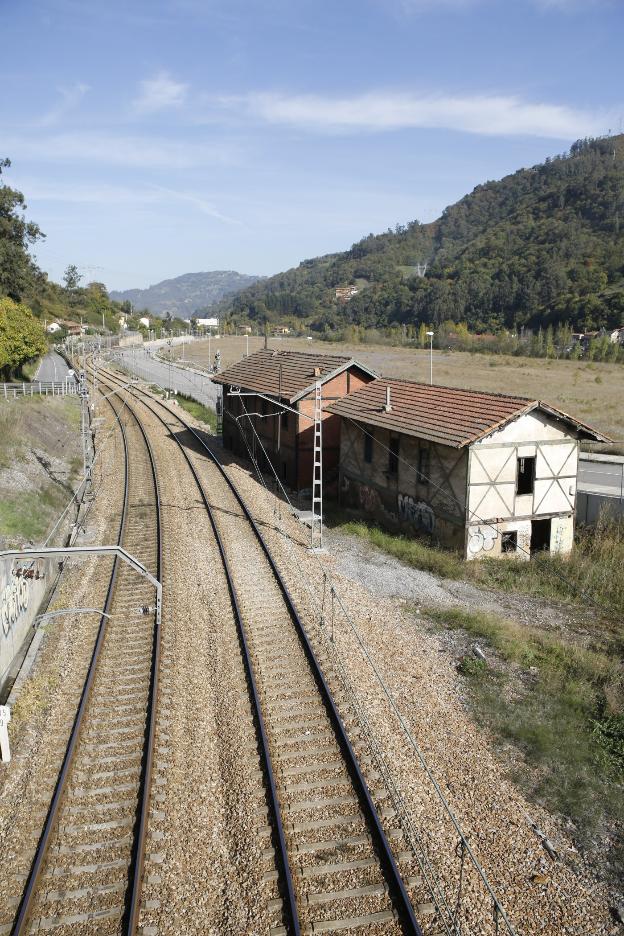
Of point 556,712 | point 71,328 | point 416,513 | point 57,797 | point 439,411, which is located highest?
point 71,328

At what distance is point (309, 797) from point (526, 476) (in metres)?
13.7

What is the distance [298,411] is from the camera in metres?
27.3

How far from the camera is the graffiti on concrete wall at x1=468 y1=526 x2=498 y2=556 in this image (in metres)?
19.4

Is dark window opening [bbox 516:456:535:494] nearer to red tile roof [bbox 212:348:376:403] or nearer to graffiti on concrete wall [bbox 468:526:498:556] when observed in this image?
graffiti on concrete wall [bbox 468:526:498:556]

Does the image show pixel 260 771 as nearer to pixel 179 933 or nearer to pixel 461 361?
pixel 179 933

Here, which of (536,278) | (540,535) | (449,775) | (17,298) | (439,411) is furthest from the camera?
(536,278)

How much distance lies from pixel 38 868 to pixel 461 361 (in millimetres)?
83638

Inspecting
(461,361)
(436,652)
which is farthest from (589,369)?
(436,652)

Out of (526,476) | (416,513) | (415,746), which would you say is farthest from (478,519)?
(415,746)

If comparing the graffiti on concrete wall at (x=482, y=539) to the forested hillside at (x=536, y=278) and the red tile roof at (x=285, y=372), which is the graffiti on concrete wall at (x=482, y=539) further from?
the forested hillside at (x=536, y=278)

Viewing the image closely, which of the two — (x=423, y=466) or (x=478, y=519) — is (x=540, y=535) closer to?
(x=478, y=519)

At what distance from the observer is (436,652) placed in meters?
13.9

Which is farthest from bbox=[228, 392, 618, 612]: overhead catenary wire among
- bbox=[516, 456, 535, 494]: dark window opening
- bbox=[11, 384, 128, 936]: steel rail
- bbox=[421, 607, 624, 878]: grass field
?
bbox=[11, 384, 128, 936]: steel rail

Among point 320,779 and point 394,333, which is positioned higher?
point 394,333
